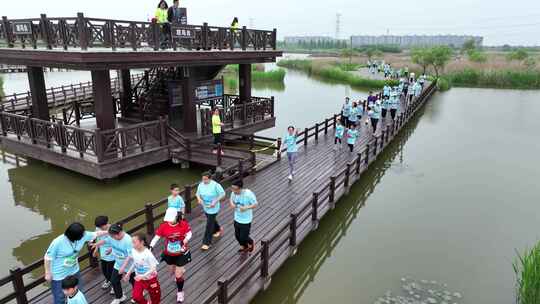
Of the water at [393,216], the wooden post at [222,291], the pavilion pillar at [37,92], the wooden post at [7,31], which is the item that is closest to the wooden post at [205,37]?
the water at [393,216]

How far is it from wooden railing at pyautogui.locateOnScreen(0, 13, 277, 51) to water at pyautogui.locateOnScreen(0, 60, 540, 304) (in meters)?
4.83

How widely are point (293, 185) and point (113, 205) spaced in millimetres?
5744

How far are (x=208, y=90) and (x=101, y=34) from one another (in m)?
6.08

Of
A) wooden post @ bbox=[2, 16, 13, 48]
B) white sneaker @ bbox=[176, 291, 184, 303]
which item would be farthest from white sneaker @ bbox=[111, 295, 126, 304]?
wooden post @ bbox=[2, 16, 13, 48]

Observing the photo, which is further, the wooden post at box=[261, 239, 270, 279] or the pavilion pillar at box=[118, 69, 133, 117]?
the pavilion pillar at box=[118, 69, 133, 117]

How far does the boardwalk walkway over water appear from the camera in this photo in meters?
6.42

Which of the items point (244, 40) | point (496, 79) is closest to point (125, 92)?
point (244, 40)

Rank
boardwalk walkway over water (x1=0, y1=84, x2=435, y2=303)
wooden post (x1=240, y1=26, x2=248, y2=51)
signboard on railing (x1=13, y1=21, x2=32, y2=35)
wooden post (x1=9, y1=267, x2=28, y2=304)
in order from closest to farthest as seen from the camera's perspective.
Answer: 1. wooden post (x1=9, y1=267, x2=28, y2=304)
2. boardwalk walkway over water (x1=0, y1=84, x2=435, y2=303)
3. signboard on railing (x1=13, y1=21, x2=32, y2=35)
4. wooden post (x1=240, y1=26, x2=248, y2=51)

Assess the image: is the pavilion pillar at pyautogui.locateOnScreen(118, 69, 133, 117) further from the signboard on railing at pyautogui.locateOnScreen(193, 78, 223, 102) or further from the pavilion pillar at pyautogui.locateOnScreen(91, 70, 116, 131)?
the pavilion pillar at pyautogui.locateOnScreen(91, 70, 116, 131)

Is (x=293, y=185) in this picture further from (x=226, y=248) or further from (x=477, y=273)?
(x=477, y=273)

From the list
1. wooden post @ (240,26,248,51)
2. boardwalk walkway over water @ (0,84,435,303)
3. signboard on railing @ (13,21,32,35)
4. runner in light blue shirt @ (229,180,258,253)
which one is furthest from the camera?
wooden post @ (240,26,248,51)

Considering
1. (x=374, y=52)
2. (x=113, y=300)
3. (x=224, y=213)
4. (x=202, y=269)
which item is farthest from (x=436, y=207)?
(x=374, y=52)

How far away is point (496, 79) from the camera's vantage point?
4309 cm

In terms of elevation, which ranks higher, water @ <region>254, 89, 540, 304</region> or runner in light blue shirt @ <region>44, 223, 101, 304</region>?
runner in light blue shirt @ <region>44, 223, 101, 304</region>
